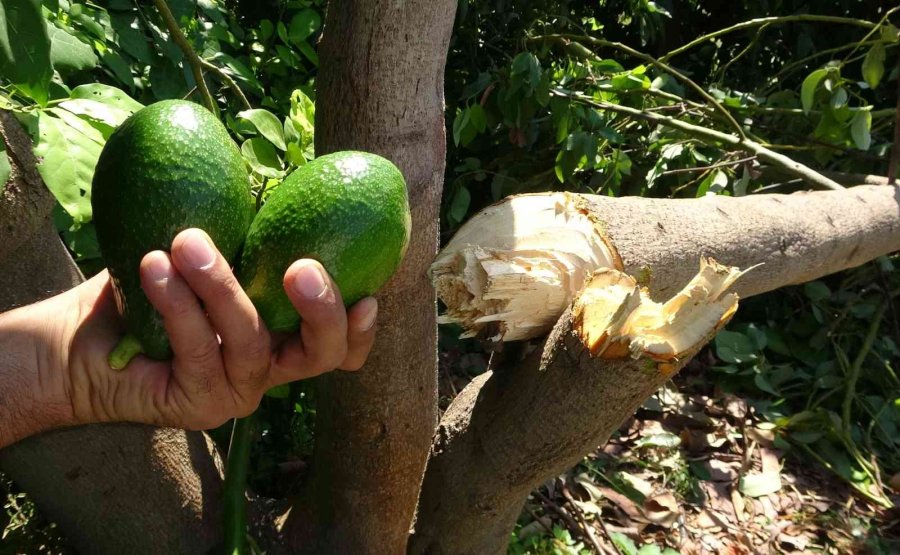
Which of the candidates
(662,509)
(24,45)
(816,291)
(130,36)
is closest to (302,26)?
(130,36)

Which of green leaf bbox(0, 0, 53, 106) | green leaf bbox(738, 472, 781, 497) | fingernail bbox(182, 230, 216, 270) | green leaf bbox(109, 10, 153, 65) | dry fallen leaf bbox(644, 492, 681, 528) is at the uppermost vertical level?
green leaf bbox(0, 0, 53, 106)

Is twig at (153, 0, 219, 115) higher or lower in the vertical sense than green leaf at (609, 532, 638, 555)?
higher

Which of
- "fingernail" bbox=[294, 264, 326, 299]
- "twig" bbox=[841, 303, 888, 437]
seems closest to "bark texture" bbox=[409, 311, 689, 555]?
"fingernail" bbox=[294, 264, 326, 299]

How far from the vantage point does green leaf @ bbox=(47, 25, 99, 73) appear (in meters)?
1.48

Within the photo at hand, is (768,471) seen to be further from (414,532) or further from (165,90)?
(165,90)

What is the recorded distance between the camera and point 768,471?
11.0ft

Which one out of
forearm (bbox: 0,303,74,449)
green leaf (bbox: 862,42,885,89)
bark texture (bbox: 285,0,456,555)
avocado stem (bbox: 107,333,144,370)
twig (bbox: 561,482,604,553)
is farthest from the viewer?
green leaf (bbox: 862,42,885,89)

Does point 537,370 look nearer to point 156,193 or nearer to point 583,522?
point 156,193

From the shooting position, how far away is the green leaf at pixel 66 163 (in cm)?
128

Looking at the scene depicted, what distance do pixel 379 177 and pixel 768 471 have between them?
2895mm

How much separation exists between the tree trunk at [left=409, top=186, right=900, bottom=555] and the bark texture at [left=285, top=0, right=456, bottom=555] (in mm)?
110

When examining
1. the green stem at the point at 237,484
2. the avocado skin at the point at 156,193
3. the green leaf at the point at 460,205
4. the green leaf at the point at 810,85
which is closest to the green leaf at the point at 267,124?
the avocado skin at the point at 156,193

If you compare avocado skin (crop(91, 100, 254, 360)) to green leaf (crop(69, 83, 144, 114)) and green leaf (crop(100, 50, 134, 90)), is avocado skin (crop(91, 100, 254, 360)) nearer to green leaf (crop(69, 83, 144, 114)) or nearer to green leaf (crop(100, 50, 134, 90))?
green leaf (crop(69, 83, 144, 114))

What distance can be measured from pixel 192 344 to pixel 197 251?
0.18 m
